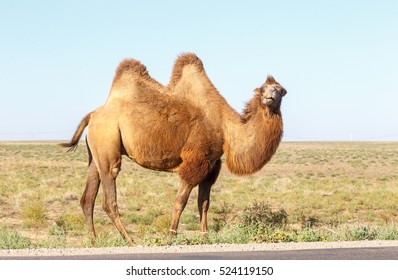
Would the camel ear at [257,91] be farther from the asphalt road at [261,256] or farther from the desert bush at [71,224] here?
the desert bush at [71,224]

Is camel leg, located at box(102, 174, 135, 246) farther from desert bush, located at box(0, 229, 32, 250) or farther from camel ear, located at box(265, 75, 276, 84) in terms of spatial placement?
camel ear, located at box(265, 75, 276, 84)

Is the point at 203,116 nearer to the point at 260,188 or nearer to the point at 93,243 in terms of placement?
the point at 93,243

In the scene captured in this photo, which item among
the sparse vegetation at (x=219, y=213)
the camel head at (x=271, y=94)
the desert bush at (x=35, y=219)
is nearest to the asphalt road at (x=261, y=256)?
the sparse vegetation at (x=219, y=213)

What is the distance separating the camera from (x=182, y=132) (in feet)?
43.8

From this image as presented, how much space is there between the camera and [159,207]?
86.6 ft

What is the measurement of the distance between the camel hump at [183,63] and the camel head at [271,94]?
1.47 meters

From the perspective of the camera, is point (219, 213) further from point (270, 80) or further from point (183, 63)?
point (270, 80)

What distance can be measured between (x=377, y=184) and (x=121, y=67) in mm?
28392

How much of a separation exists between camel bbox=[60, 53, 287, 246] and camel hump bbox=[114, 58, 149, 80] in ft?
0.17

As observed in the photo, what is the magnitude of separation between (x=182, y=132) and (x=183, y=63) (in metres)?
1.60

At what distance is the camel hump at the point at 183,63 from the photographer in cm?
1415

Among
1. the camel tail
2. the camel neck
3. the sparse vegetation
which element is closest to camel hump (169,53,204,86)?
the camel neck

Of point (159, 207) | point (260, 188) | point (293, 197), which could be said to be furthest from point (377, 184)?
point (159, 207)

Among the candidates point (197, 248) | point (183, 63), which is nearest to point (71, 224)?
point (183, 63)
